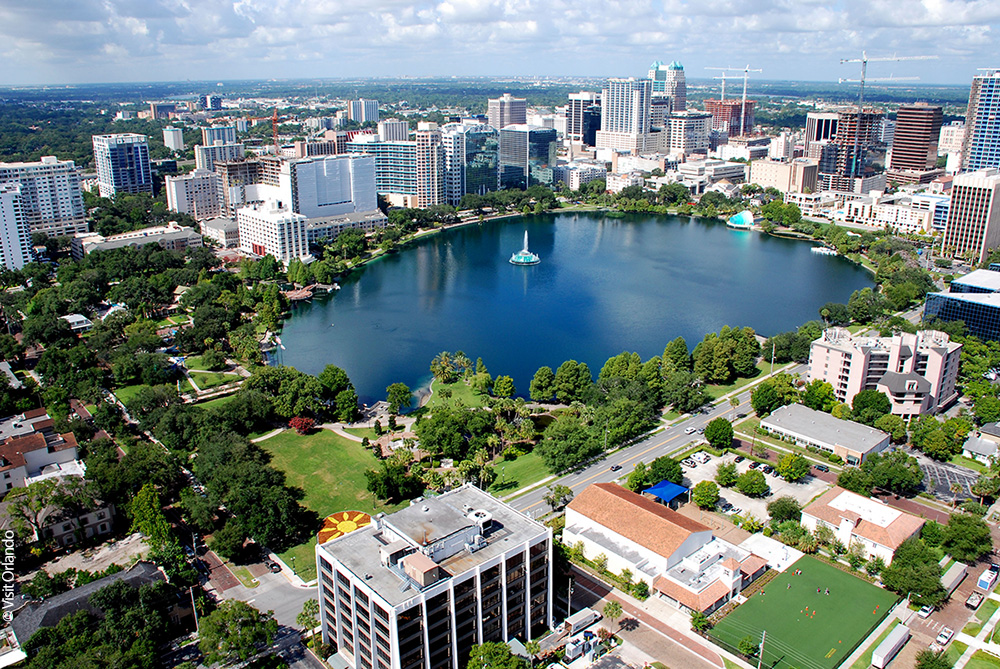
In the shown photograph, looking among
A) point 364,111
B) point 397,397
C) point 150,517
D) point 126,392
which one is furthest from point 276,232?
point 364,111

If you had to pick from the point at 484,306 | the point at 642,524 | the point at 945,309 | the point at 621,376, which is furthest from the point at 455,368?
the point at 945,309

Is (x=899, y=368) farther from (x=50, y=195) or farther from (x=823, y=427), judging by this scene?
(x=50, y=195)

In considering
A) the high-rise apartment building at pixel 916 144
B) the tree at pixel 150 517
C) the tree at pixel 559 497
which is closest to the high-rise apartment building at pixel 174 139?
the high-rise apartment building at pixel 916 144

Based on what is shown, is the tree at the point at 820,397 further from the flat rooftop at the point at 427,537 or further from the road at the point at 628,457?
the flat rooftop at the point at 427,537

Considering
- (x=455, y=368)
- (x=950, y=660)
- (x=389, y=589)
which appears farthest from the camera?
(x=455, y=368)

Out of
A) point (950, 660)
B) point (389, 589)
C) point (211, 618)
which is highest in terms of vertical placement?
point (389, 589)

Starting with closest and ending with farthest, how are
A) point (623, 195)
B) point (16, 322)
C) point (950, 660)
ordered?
point (950, 660), point (16, 322), point (623, 195)

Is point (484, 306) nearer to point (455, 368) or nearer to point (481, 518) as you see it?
point (455, 368)

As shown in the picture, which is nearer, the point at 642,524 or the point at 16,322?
the point at 642,524
